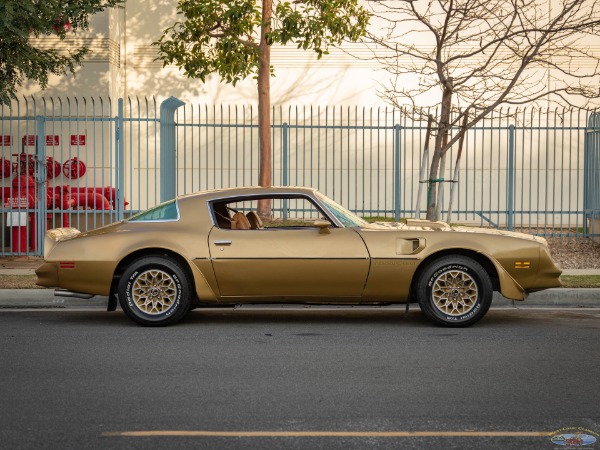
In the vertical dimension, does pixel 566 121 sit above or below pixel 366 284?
above

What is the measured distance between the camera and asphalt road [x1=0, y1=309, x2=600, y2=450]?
5.53 m

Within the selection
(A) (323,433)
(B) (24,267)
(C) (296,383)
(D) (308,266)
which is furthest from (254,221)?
(B) (24,267)

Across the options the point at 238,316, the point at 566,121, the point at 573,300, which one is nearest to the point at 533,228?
the point at 566,121

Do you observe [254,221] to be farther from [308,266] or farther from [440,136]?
[440,136]

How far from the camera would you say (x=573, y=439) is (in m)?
5.42

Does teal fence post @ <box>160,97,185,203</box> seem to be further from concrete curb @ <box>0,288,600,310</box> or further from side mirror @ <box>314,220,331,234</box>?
side mirror @ <box>314,220,331,234</box>

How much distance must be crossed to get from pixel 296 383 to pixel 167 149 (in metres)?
10.3

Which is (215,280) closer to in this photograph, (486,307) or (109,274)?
(109,274)

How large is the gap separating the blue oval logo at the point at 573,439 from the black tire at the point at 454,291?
401cm

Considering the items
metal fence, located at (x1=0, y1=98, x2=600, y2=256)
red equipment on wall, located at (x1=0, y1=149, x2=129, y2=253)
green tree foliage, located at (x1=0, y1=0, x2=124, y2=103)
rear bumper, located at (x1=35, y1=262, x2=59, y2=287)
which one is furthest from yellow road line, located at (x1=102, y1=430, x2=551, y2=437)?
red equipment on wall, located at (x1=0, y1=149, x2=129, y2=253)

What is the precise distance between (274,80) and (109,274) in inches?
601

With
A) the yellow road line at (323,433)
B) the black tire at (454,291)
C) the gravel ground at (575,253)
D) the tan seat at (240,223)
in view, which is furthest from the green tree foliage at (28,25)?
the yellow road line at (323,433)

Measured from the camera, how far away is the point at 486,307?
9.53m

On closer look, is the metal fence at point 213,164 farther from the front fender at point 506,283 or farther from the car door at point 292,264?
the front fender at point 506,283
